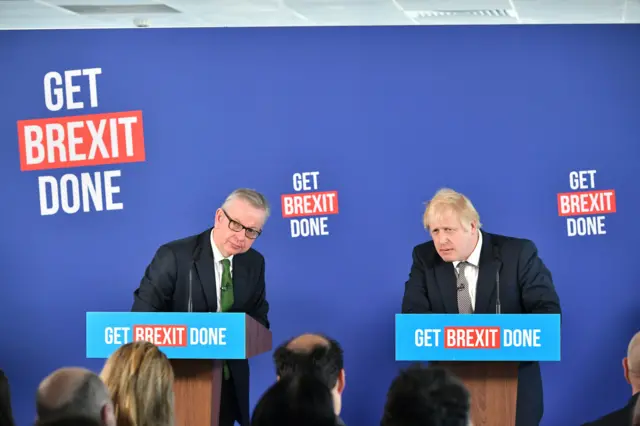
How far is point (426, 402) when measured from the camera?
2.31 metres

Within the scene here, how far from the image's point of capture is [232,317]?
4520 mm

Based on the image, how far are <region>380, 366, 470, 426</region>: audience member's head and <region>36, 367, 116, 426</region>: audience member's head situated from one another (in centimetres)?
70

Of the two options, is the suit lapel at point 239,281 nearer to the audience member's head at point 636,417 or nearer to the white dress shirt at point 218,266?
the white dress shirt at point 218,266

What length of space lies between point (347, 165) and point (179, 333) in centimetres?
248

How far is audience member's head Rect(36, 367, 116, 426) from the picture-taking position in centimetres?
252

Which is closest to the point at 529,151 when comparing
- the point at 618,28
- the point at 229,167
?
the point at 618,28

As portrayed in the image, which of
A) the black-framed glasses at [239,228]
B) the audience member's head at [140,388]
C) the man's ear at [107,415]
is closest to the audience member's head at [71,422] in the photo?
the man's ear at [107,415]

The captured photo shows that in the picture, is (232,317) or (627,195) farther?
(627,195)

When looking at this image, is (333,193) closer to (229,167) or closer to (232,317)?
(229,167)

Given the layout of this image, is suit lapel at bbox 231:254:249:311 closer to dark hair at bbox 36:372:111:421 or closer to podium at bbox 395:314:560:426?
podium at bbox 395:314:560:426

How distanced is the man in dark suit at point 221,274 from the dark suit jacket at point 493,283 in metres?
0.77

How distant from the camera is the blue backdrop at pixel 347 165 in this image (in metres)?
6.57

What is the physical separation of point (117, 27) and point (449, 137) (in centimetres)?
218

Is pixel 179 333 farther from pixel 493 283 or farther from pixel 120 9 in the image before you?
pixel 120 9
